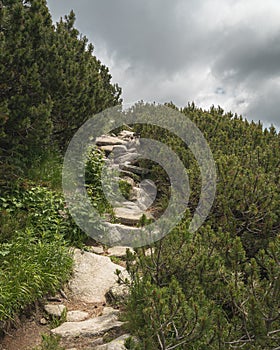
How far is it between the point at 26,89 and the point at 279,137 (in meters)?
5.43

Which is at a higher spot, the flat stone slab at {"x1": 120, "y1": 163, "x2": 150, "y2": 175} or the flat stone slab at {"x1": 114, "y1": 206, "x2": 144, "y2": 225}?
the flat stone slab at {"x1": 120, "y1": 163, "x2": 150, "y2": 175}

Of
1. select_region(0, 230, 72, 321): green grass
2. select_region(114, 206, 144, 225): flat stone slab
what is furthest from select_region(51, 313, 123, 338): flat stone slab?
select_region(114, 206, 144, 225): flat stone slab

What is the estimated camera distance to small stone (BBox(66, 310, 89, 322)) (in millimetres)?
4348

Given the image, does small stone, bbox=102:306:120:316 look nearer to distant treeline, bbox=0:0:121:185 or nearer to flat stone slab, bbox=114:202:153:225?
flat stone slab, bbox=114:202:153:225

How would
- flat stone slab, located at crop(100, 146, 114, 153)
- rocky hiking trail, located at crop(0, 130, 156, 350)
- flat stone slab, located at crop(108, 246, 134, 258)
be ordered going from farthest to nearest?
1. flat stone slab, located at crop(100, 146, 114, 153)
2. flat stone slab, located at crop(108, 246, 134, 258)
3. rocky hiking trail, located at crop(0, 130, 156, 350)

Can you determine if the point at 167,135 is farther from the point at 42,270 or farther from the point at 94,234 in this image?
the point at 42,270

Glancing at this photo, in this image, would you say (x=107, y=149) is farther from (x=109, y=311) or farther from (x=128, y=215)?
(x=109, y=311)

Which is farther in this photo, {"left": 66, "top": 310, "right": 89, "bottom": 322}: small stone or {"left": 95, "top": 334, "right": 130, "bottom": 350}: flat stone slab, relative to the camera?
{"left": 66, "top": 310, "right": 89, "bottom": 322}: small stone

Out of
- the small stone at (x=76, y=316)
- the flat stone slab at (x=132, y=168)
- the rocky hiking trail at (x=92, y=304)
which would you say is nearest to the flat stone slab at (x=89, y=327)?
the rocky hiking trail at (x=92, y=304)

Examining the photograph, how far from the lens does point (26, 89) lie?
252 inches

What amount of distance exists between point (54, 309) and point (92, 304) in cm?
51

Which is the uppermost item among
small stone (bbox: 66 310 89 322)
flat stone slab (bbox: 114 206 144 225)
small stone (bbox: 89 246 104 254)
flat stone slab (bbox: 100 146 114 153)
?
flat stone slab (bbox: 100 146 114 153)

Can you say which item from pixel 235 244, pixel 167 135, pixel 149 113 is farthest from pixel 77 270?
pixel 149 113

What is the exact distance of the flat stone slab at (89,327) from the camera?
382cm
